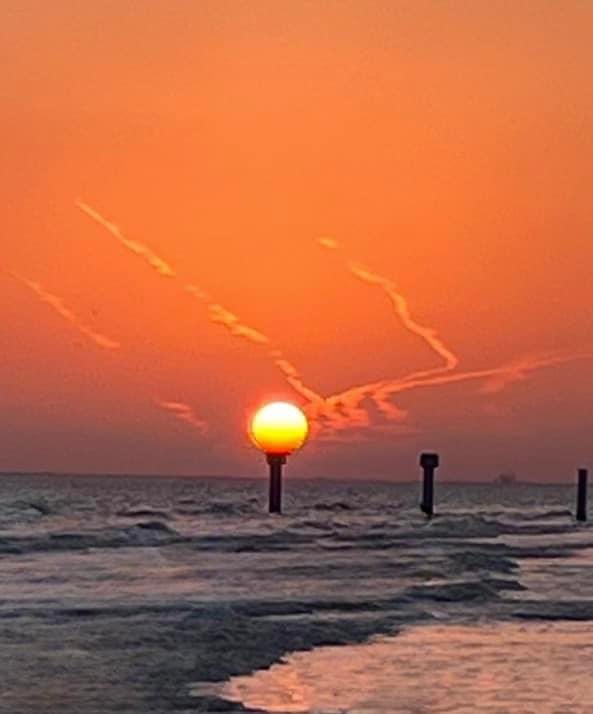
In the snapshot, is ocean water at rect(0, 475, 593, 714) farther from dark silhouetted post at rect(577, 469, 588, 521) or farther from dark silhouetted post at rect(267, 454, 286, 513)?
dark silhouetted post at rect(577, 469, 588, 521)

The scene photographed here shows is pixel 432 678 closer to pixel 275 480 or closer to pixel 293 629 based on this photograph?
pixel 293 629

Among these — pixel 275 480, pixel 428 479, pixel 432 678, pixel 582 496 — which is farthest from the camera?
pixel 582 496

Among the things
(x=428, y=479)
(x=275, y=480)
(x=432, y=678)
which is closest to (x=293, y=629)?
(x=432, y=678)

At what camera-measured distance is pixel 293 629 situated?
14.4 metres

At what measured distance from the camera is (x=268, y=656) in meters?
12.5

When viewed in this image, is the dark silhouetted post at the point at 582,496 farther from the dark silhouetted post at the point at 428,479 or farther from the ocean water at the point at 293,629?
the ocean water at the point at 293,629

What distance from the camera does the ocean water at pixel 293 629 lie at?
10.5m

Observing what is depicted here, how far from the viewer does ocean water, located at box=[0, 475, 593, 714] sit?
10.5m

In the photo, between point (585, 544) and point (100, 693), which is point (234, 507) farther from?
point (100, 693)

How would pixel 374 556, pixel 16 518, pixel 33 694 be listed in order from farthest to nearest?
pixel 16 518 → pixel 374 556 → pixel 33 694

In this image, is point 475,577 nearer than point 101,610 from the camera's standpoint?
No

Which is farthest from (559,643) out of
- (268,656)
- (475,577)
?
(475,577)

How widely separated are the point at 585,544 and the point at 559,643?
2041 cm

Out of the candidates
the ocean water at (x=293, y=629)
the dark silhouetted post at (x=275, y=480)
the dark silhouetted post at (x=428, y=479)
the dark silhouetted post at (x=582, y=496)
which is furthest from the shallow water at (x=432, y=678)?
the dark silhouetted post at (x=582, y=496)
